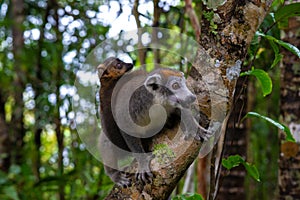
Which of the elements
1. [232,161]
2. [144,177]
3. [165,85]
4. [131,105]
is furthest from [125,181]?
[165,85]

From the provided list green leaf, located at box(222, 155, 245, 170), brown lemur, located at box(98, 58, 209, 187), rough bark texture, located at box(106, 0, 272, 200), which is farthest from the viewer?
brown lemur, located at box(98, 58, 209, 187)

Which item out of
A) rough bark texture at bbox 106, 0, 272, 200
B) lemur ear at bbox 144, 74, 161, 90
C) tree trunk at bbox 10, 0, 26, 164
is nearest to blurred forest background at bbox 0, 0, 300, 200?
tree trunk at bbox 10, 0, 26, 164

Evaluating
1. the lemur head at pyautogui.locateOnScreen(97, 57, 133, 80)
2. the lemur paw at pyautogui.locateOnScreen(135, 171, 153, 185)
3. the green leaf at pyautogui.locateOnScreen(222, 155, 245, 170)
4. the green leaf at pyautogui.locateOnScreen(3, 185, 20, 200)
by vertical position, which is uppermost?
the lemur head at pyautogui.locateOnScreen(97, 57, 133, 80)

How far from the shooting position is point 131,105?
204 cm

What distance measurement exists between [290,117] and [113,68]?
3.35ft

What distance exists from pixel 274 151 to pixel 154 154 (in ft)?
12.2

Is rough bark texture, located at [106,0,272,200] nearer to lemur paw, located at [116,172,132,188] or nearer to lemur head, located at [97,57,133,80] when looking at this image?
lemur paw, located at [116,172,132,188]

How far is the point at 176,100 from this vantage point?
1952 millimetres

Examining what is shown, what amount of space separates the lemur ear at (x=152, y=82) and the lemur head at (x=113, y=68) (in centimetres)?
13

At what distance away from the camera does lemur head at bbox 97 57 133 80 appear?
207 centimetres

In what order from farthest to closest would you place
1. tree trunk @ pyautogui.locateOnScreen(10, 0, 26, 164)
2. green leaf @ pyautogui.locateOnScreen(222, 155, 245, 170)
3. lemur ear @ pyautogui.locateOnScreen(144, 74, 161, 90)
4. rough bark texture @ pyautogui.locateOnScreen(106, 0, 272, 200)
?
tree trunk @ pyautogui.locateOnScreen(10, 0, 26, 164), lemur ear @ pyautogui.locateOnScreen(144, 74, 161, 90), green leaf @ pyautogui.locateOnScreen(222, 155, 245, 170), rough bark texture @ pyautogui.locateOnScreen(106, 0, 272, 200)

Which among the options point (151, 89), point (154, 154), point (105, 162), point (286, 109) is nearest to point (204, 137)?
point (154, 154)

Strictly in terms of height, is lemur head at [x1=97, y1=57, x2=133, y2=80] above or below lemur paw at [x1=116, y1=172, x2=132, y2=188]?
above

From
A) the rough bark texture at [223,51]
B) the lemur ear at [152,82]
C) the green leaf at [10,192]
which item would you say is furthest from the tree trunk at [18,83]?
the rough bark texture at [223,51]
